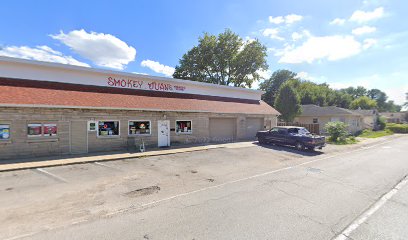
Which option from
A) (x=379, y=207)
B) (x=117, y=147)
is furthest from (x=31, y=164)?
(x=379, y=207)

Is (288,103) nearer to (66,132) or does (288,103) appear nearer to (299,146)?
(299,146)

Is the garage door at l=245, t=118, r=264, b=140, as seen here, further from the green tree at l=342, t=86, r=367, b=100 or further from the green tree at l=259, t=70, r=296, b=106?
the green tree at l=342, t=86, r=367, b=100

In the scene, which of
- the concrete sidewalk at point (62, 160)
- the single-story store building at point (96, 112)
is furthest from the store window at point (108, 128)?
the concrete sidewalk at point (62, 160)

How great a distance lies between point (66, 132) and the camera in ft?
42.0

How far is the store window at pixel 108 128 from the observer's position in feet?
45.9

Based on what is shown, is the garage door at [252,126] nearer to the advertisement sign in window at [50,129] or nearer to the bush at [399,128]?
the advertisement sign in window at [50,129]

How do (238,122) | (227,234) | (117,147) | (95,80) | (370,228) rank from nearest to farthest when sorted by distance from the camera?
(227,234) → (370,228) → (117,147) → (95,80) → (238,122)

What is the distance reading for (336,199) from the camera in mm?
6574

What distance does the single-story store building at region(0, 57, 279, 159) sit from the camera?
1178 cm

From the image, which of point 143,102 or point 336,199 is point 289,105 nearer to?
point 143,102

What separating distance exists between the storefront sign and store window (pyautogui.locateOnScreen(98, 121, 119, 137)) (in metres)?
3.42

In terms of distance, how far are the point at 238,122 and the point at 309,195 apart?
14764 millimetres

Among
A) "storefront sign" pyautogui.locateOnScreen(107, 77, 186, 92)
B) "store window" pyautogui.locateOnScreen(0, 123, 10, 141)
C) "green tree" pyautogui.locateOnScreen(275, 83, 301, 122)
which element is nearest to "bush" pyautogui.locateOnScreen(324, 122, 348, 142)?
"green tree" pyautogui.locateOnScreen(275, 83, 301, 122)

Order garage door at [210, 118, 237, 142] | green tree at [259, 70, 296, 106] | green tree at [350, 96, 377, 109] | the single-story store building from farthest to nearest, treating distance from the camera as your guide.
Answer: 1. green tree at [350, 96, 377, 109]
2. green tree at [259, 70, 296, 106]
3. garage door at [210, 118, 237, 142]
4. the single-story store building
